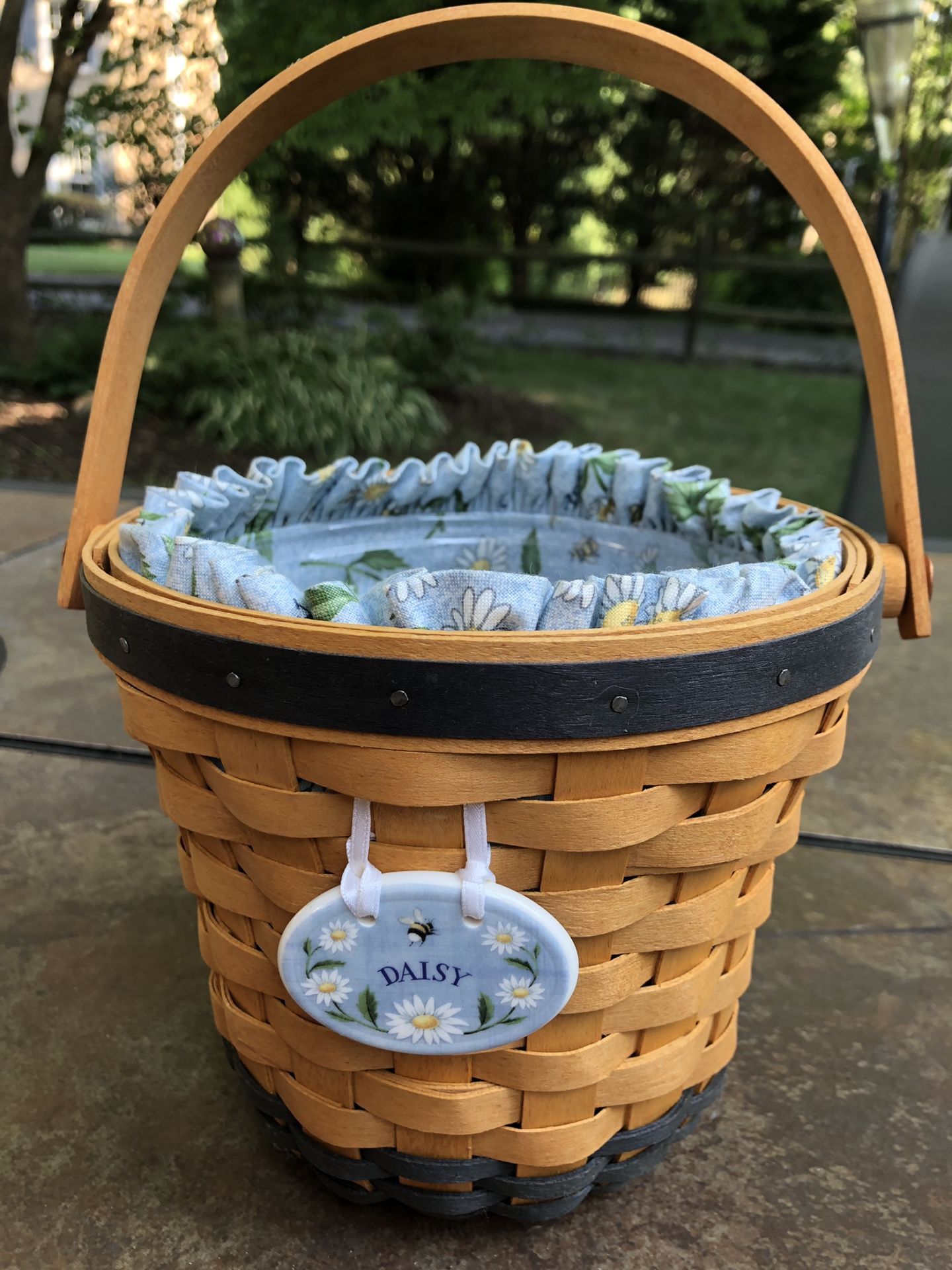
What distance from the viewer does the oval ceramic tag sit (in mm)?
602

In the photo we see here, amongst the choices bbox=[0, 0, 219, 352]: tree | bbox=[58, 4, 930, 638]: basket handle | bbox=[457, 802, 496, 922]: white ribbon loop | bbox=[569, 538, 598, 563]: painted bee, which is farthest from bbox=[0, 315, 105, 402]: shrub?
bbox=[457, 802, 496, 922]: white ribbon loop

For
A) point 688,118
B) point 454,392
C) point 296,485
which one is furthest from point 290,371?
point 688,118

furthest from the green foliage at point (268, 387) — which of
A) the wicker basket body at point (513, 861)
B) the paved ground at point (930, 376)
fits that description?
the wicker basket body at point (513, 861)

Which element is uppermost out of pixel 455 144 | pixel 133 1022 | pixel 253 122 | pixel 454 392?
pixel 455 144

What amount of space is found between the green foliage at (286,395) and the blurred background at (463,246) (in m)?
0.01

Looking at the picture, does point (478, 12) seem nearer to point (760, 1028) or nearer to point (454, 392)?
point (760, 1028)

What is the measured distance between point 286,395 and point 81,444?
957mm

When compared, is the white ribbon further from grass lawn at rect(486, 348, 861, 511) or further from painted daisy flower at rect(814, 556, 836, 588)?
grass lawn at rect(486, 348, 861, 511)

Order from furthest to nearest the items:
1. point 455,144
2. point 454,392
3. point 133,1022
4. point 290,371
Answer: point 455,144
point 454,392
point 290,371
point 133,1022

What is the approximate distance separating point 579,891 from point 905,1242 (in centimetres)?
49

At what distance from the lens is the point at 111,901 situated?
1219 mm

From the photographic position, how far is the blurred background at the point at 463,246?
12.0ft

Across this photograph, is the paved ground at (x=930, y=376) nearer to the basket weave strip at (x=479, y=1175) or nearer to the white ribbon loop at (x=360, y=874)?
the basket weave strip at (x=479, y=1175)

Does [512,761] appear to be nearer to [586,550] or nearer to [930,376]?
[586,550]
